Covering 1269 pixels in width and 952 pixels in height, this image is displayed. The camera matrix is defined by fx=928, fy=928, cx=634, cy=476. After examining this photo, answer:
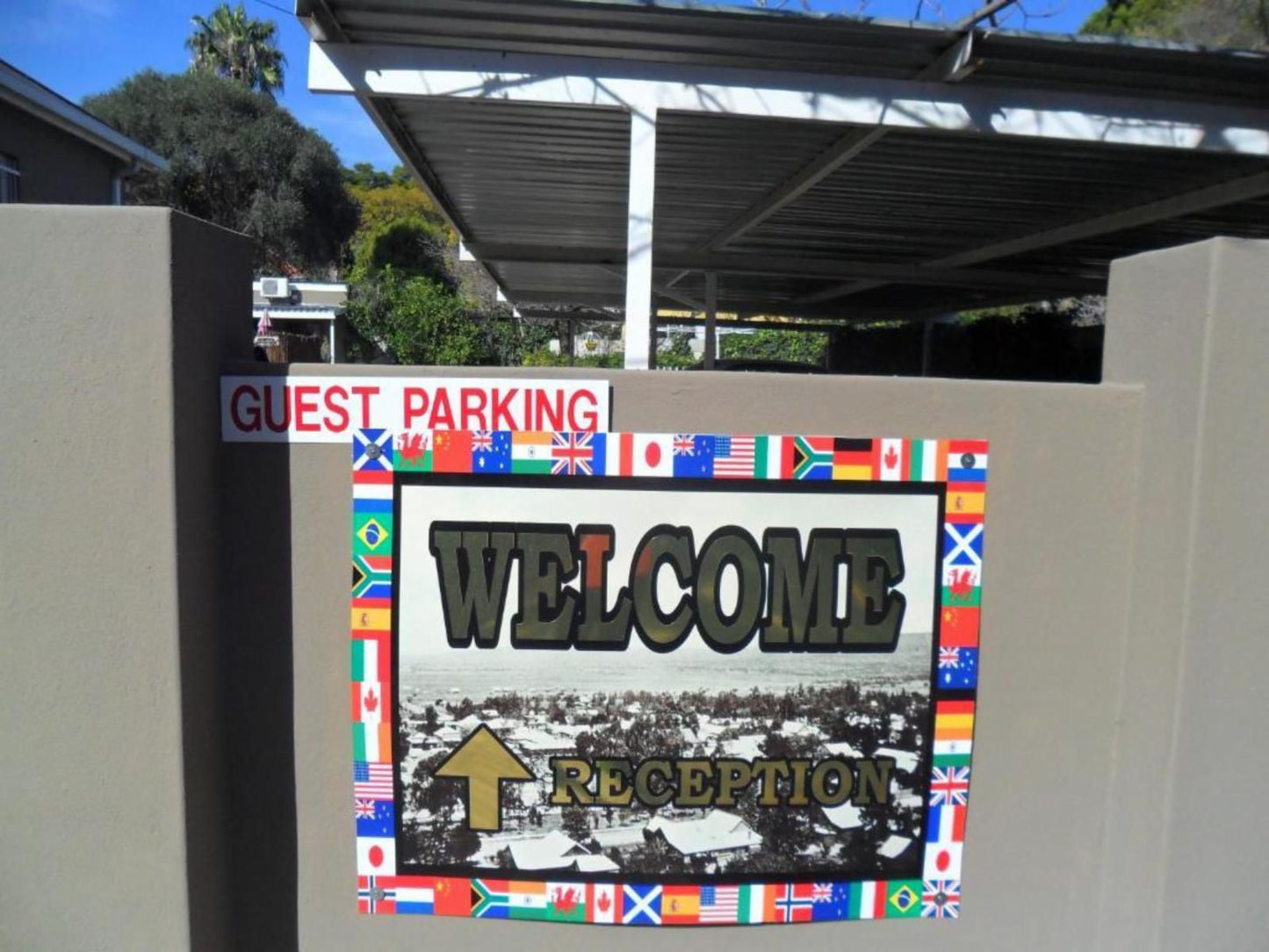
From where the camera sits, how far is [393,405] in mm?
3006

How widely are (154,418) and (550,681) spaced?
1470mm

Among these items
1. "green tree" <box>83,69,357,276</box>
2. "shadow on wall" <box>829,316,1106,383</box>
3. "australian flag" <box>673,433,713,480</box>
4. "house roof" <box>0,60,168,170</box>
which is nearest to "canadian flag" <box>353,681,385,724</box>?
"australian flag" <box>673,433,713,480</box>

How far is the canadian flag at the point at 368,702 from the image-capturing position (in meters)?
3.06

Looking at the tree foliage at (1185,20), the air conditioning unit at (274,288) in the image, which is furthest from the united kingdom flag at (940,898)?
the air conditioning unit at (274,288)

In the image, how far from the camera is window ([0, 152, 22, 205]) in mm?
10266

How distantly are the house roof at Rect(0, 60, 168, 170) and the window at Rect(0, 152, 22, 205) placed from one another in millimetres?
602

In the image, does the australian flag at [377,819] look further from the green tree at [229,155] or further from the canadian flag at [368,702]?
the green tree at [229,155]

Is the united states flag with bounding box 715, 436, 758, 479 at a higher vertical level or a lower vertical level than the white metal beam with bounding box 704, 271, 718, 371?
lower

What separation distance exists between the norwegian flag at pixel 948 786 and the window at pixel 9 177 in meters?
11.3

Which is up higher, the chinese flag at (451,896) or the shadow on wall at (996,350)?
the shadow on wall at (996,350)

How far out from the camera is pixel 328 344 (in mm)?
25844

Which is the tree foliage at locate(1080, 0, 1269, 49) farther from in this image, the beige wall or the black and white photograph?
the black and white photograph

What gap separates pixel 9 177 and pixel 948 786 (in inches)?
464

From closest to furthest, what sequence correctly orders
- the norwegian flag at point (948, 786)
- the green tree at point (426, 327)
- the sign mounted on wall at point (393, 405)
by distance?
the sign mounted on wall at point (393, 405) → the norwegian flag at point (948, 786) → the green tree at point (426, 327)
